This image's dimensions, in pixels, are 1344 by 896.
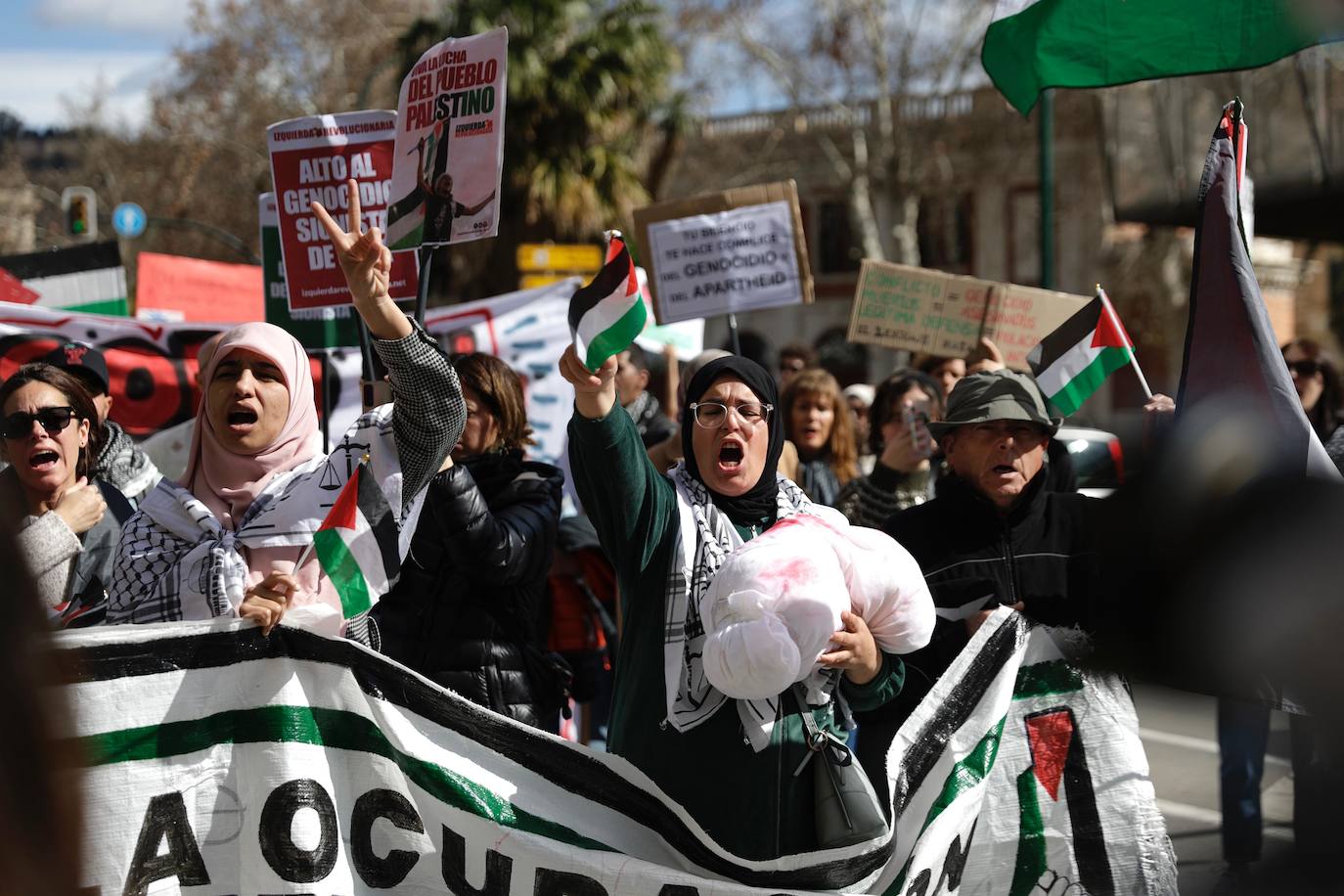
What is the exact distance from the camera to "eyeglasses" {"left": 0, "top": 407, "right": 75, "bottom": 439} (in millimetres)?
3852

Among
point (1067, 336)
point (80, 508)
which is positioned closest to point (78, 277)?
point (80, 508)

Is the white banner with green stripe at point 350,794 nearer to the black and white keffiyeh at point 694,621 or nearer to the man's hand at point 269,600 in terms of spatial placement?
the man's hand at point 269,600

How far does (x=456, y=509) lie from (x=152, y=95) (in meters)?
27.7

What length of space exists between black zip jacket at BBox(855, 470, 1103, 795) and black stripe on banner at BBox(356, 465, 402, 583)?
1.20m

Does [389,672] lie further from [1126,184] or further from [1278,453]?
[1126,184]

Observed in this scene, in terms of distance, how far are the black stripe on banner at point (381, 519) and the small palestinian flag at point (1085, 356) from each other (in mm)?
2508

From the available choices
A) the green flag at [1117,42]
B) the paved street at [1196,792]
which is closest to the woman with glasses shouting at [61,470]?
the paved street at [1196,792]

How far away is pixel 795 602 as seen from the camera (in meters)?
2.54

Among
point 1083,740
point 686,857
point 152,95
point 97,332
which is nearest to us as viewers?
point 686,857

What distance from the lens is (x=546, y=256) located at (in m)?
14.6

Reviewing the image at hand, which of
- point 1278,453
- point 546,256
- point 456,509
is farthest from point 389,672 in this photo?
point 546,256

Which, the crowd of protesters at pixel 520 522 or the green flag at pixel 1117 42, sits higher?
the green flag at pixel 1117 42

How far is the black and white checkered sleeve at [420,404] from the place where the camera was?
291cm

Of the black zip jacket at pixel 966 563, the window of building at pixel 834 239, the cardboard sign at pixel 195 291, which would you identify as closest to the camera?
the black zip jacket at pixel 966 563
